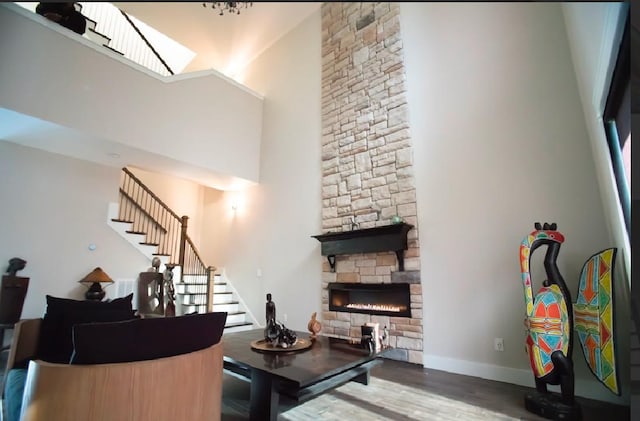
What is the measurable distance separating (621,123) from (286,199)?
180 inches

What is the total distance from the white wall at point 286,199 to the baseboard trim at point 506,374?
1996 mm

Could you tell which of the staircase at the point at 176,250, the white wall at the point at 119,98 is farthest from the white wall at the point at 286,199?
the white wall at the point at 119,98

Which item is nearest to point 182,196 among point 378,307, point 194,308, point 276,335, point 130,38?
point 194,308

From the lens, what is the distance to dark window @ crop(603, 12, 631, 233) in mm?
1487

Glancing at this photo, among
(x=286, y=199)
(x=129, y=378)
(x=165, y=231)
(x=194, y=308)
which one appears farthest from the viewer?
(x=165, y=231)

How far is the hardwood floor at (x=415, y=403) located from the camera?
2.26m

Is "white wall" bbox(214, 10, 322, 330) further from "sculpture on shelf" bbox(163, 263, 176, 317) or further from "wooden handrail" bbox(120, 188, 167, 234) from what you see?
"sculpture on shelf" bbox(163, 263, 176, 317)

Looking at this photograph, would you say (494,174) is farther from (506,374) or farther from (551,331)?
(506,374)

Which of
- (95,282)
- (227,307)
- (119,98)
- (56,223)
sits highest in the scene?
(119,98)

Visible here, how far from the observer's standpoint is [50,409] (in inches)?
44.3

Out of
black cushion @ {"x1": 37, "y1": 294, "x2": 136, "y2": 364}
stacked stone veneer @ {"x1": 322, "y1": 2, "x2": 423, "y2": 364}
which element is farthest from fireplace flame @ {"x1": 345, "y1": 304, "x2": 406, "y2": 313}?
black cushion @ {"x1": 37, "y1": 294, "x2": 136, "y2": 364}

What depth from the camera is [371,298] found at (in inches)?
171

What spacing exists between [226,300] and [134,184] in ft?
11.2

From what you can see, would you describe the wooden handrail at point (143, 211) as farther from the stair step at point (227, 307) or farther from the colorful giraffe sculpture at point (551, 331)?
the colorful giraffe sculpture at point (551, 331)
